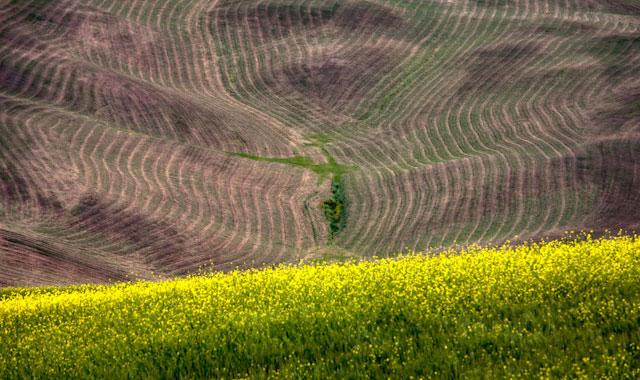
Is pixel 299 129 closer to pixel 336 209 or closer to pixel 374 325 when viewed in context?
pixel 336 209

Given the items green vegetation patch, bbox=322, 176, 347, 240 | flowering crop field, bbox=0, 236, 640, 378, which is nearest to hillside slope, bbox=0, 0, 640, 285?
green vegetation patch, bbox=322, 176, 347, 240

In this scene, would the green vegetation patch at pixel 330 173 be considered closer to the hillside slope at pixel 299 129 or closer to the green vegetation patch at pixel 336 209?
the green vegetation patch at pixel 336 209

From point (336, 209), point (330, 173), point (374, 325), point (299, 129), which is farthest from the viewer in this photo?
point (299, 129)

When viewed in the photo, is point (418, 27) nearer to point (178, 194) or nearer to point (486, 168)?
point (486, 168)

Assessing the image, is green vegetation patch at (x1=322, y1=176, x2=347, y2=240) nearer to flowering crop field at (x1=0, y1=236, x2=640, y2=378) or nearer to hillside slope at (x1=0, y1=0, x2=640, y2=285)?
hillside slope at (x1=0, y1=0, x2=640, y2=285)

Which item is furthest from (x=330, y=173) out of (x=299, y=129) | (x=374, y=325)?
(x=374, y=325)

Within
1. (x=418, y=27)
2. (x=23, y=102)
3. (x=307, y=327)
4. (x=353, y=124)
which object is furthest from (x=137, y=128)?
(x=307, y=327)
